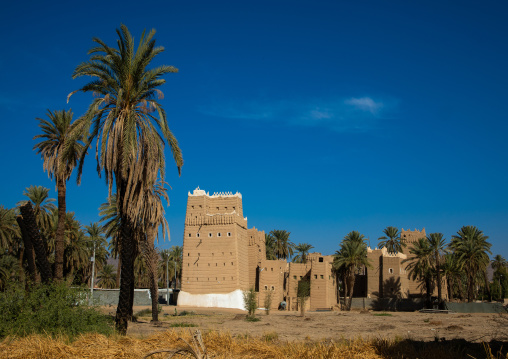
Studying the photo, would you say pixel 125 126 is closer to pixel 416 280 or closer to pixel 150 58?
pixel 150 58

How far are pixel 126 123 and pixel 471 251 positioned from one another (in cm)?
4257

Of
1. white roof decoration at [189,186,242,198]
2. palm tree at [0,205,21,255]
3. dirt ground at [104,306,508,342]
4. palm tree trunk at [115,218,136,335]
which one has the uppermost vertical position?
white roof decoration at [189,186,242,198]

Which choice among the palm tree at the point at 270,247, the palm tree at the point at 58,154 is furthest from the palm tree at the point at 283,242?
the palm tree at the point at 58,154

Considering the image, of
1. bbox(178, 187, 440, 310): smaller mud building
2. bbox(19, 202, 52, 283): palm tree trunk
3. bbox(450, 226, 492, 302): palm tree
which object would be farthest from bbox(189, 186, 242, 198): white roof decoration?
bbox(19, 202, 52, 283): palm tree trunk

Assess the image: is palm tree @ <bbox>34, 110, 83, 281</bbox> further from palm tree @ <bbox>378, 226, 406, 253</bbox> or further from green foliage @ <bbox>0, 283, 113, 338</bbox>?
palm tree @ <bbox>378, 226, 406, 253</bbox>

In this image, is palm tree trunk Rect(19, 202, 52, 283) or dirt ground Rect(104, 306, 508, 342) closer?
dirt ground Rect(104, 306, 508, 342)

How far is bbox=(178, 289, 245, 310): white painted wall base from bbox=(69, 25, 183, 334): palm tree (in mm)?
36216

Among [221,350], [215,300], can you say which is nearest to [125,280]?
[221,350]

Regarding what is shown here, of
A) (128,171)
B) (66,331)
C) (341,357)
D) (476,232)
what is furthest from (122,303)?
(476,232)

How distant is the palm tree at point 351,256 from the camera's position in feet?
177

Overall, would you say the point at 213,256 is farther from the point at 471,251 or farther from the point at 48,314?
the point at 48,314

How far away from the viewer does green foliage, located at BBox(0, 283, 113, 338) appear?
49.1 feet

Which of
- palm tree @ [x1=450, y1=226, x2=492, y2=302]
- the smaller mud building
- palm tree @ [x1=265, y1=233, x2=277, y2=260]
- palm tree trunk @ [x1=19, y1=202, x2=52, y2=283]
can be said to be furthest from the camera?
palm tree @ [x1=265, y1=233, x2=277, y2=260]

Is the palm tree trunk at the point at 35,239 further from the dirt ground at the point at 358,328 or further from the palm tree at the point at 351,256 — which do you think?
the palm tree at the point at 351,256
